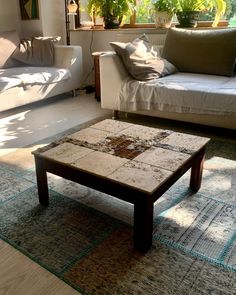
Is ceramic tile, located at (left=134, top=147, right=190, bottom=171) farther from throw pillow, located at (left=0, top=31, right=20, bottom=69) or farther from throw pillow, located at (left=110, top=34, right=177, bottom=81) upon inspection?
throw pillow, located at (left=0, top=31, right=20, bottom=69)

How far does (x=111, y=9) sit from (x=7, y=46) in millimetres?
1366

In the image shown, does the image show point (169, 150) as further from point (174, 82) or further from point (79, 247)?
point (174, 82)

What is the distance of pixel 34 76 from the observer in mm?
3344

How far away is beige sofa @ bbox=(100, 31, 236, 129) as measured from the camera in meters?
2.44

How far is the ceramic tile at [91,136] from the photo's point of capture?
1.68 m

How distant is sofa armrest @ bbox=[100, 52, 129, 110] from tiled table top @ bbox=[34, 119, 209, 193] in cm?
119

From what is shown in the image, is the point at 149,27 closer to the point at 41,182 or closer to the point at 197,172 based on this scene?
the point at 197,172

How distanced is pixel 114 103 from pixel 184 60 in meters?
0.88

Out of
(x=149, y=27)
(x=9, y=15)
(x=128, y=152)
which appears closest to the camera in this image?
(x=128, y=152)

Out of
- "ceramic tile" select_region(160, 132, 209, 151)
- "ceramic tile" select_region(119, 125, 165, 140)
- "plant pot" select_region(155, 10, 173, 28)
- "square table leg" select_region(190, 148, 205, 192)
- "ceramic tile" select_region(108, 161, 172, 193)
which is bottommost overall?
"square table leg" select_region(190, 148, 205, 192)

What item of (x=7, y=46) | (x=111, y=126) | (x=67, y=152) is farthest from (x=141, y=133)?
(x=7, y=46)

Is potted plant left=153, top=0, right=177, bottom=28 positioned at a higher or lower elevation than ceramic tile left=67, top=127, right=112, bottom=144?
higher

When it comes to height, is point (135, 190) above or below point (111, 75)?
below

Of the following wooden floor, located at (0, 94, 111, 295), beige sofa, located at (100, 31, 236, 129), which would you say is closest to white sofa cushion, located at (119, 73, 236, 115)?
beige sofa, located at (100, 31, 236, 129)
